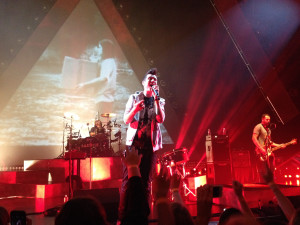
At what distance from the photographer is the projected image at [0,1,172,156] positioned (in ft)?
31.1

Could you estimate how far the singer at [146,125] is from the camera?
2.91 meters

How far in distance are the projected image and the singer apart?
6.17m

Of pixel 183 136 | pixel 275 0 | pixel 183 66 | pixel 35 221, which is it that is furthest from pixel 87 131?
pixel 275 0

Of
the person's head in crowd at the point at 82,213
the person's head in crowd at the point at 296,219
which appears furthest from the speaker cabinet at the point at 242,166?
the person's head in crowd at the point at 82,213

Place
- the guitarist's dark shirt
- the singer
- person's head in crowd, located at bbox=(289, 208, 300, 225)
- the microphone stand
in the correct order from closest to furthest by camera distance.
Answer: person's head in crowd, located at bbox=(289, 208, 300, 225) → the singer → the guitarist's dark shirt → the microphone stand

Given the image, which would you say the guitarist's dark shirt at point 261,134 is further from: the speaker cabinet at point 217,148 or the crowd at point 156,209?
the crowd at point 156,209

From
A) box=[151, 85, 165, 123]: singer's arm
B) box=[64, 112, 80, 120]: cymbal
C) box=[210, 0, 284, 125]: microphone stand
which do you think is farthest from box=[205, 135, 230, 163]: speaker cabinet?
box=[64, 112, 80, 120]: cymbal

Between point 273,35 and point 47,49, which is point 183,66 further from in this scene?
point 47,49

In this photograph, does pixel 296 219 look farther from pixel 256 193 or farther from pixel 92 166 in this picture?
pixel 92 166

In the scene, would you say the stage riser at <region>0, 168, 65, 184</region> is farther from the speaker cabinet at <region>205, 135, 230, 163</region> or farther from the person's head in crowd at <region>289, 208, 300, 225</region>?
the person's head in crowd at <region>289, 208, 300, 225</region>

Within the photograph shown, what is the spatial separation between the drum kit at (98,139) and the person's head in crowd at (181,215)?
22.1 ft

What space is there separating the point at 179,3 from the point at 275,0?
11.0ft

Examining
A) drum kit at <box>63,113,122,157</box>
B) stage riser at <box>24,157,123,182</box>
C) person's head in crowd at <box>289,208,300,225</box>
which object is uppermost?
drum kit at <box>63,113,122,157</box>

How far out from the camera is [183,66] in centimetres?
1051
